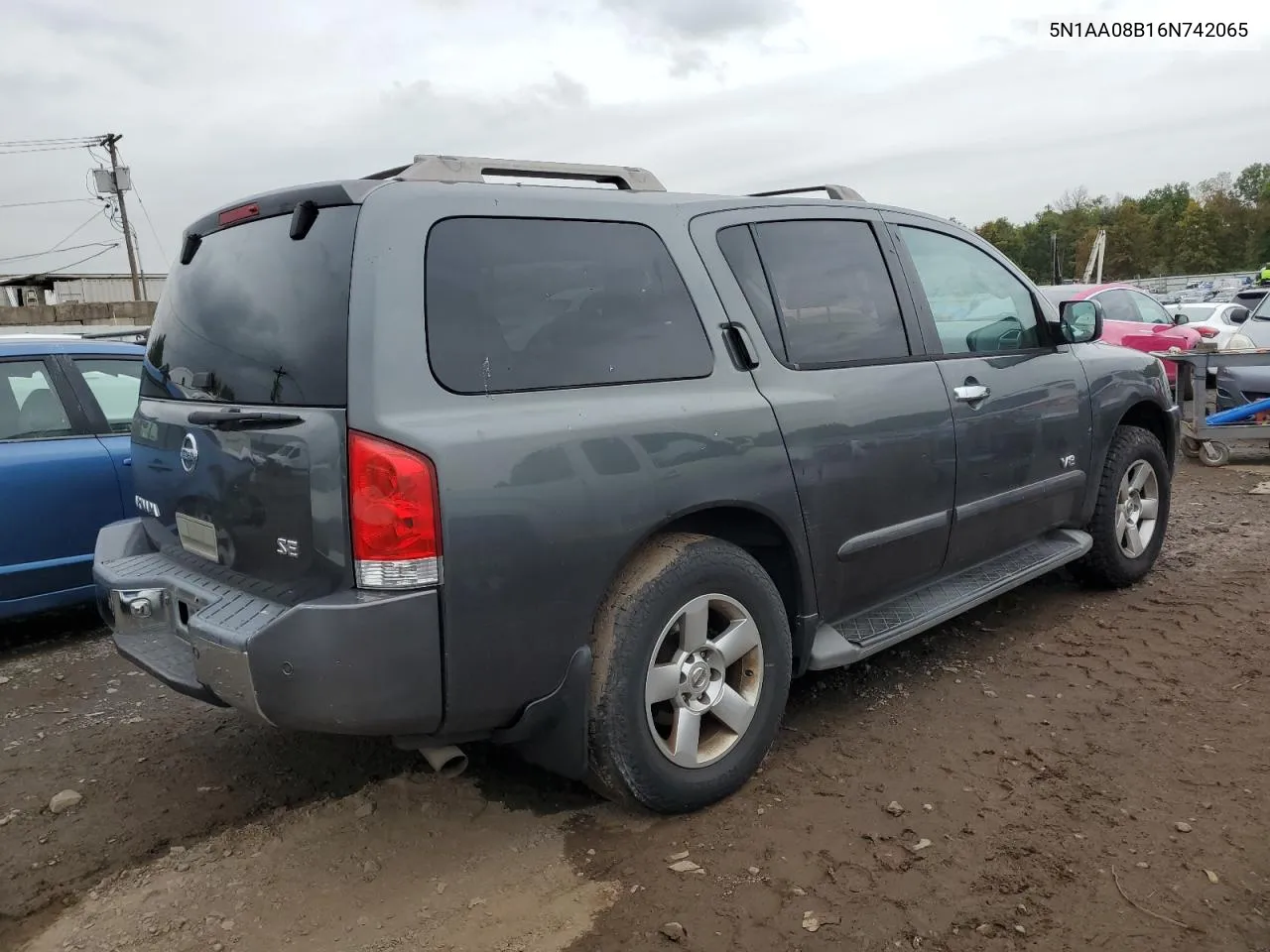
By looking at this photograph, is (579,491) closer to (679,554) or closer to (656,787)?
(679,554)

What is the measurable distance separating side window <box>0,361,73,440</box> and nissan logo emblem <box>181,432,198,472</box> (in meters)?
2.30

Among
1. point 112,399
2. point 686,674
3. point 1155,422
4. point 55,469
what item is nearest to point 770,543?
point 686,674

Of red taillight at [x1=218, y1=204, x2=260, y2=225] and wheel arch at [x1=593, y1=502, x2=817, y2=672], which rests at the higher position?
red taillight at [x1=218, y1=204, x2=260, y2=225]

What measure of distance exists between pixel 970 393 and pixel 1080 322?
3.47ft

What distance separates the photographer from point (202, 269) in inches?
119

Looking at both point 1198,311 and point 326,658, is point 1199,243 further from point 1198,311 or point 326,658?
point 326,658

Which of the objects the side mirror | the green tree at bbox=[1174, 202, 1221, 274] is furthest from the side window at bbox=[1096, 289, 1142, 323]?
the green tree at bbox=[1174, 202, 1221, 274]

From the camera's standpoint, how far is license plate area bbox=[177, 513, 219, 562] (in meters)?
2.75

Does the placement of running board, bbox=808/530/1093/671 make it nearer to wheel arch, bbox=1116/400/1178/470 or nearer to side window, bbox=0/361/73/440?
wheel arch, bbox=1116/400/1178/470

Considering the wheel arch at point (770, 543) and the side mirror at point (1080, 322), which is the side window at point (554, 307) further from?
the side mirror at point (1080, 322)

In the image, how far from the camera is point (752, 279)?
3.25 m

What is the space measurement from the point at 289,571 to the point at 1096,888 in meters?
2.20

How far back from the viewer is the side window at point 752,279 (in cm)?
321

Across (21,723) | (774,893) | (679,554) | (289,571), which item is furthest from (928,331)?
(21,723)
